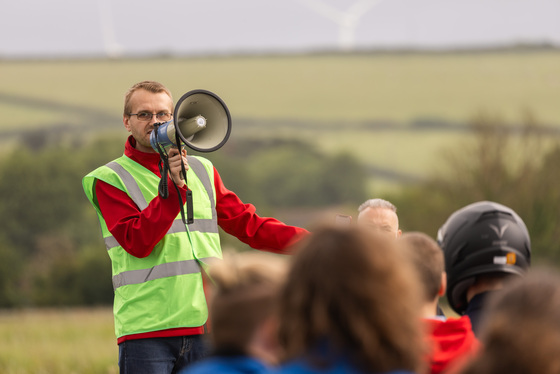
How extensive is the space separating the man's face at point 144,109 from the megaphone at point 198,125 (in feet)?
0.70

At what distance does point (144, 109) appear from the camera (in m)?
5.42

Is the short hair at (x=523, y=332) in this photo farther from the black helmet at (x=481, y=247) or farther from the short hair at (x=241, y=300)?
the black helmet at (x=481, y=247)

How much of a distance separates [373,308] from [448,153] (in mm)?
40064

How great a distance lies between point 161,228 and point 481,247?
203 centimetres

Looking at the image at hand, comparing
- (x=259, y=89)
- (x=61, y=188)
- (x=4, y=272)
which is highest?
(x=259, y=89)

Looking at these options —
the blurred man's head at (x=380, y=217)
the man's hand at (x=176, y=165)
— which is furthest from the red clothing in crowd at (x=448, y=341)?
the man's hand at (x=176, y=165)

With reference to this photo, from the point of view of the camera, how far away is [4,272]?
55688 mm

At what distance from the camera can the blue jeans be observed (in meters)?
4.98

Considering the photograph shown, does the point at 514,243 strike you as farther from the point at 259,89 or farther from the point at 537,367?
the point at 259,89

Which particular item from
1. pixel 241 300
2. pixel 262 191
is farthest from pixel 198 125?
pixel 262 191

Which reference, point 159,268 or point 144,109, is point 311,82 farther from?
point 159,268

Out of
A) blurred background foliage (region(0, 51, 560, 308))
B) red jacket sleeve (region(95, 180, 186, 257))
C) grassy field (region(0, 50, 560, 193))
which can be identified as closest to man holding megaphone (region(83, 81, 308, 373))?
red jacket sleeve (region(95, 180, 186, 257))

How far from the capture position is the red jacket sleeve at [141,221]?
488 cm

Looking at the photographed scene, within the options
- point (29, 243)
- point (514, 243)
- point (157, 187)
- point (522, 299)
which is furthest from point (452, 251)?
point (29, 243)
